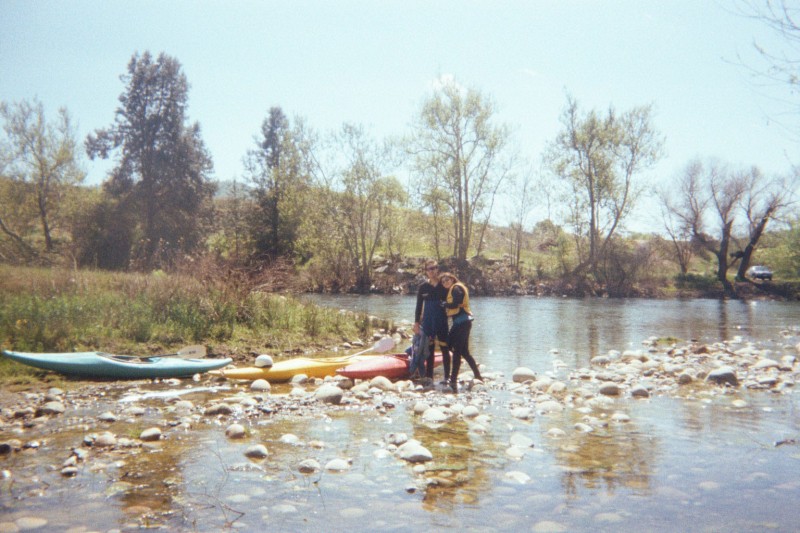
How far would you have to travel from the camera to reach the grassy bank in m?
10.8

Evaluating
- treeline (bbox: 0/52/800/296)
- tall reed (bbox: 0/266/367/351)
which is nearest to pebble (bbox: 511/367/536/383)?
tall reed (bbox: 0/266/367/351)

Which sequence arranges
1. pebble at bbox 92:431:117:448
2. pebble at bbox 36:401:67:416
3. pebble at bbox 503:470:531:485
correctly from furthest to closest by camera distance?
pebble at bbox 36:401:67:416, pebble at bbox 92:431:117:448, pebble at bbox 503:470:531:485

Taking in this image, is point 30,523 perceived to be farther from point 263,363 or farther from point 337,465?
point 263,363

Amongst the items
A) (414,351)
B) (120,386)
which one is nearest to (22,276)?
(120,386)

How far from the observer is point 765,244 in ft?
151

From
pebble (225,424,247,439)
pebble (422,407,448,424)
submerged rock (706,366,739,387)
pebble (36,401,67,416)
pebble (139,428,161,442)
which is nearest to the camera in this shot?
pebble (139,428,161,442)

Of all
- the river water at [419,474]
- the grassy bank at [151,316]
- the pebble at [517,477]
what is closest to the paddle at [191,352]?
the grassy bank at [151,316]

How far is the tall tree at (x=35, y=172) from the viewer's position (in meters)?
33.8

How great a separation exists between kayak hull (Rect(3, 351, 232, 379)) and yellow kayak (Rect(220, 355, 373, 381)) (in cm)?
61

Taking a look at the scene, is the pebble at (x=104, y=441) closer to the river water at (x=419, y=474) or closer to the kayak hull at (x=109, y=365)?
the river water at (x=419, y=474)

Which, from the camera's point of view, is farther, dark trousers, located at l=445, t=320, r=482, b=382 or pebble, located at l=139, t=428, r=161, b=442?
dark trousers, located at l=445, t=320, r=482, b=382

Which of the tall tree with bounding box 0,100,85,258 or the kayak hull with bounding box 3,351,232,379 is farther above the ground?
the tall tree with bounding box 0,100,85,258

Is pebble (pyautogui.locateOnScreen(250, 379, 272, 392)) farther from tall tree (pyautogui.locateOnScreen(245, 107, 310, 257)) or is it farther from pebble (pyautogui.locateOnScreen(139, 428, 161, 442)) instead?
tall tree (pyautogui.locateOnScreen(245, 107, 310, 257))

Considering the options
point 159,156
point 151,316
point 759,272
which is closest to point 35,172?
point 159,156
